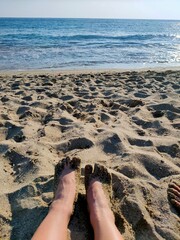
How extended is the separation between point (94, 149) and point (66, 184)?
2.80 ft

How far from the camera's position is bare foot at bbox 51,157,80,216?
85.0 inches

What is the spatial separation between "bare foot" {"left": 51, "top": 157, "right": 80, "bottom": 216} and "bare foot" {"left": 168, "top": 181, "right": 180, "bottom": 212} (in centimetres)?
74

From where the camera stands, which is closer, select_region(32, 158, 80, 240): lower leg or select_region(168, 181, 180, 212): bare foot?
select_region(32, 158, 80, 240): lower leg

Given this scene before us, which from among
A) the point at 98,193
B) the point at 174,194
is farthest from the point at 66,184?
the point at 174,194

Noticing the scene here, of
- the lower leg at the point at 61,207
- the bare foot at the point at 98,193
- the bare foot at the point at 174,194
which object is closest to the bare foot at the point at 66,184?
the lower leg at the point at 61,207

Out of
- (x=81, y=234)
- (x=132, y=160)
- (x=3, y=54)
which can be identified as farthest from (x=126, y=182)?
(x=3, y=54)

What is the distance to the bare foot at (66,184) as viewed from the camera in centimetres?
216

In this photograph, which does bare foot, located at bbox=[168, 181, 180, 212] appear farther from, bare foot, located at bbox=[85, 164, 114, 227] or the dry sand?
bare foot, located at bbox=[85, 164, 114, 227]

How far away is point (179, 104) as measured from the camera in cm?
467

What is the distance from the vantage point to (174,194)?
240 centimetres

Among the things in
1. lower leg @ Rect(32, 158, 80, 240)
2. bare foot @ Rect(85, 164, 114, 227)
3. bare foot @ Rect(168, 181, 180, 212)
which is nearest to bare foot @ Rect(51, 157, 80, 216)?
lower leg @ Rect(32, 158, 80, 240)

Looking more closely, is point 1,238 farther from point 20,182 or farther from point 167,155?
point 167,155

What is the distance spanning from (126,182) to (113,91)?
331 centimetres

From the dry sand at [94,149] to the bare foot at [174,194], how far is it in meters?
0.05
